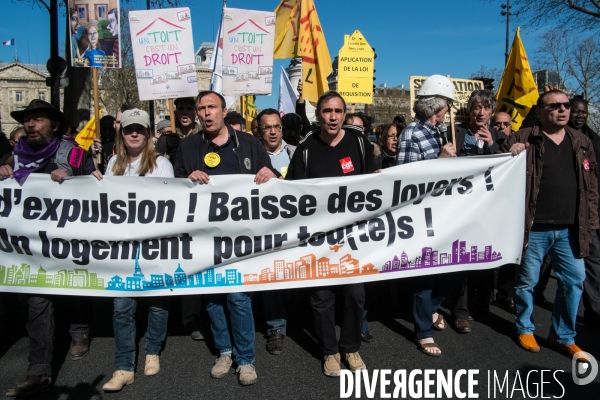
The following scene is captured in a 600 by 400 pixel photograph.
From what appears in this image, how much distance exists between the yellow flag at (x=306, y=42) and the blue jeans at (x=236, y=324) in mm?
3497

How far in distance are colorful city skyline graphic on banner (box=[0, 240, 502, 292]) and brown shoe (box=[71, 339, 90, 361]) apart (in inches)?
25.4

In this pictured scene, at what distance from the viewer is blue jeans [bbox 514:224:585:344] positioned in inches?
153

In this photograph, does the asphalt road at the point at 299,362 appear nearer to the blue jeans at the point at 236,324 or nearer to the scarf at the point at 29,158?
the blue jeans at the point at 236,324

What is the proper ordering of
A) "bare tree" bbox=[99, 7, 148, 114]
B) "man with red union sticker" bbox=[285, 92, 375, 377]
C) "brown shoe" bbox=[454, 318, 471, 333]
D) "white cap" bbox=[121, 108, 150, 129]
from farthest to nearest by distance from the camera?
"bare tree" bbox=[99, 7, 148, 114]
"brown shoe" bbox=[454, 318, 471, 333]
"man with red union sticker" bbox=[285, 92, 375, 377]
"white cap" bbox=[121, 108, 150, 129]

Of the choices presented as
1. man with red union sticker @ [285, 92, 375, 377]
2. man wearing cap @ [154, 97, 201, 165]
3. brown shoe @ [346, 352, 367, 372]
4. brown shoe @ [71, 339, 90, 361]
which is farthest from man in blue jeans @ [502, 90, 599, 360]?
brown shoe @ [71, 339, 90, 361]

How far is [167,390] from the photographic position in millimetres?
3445

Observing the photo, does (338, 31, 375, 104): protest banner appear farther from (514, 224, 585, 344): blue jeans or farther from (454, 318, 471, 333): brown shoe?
(514, 224, 585, 344): blue jeans

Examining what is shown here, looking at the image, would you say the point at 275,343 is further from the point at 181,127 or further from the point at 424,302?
the point at 181,127

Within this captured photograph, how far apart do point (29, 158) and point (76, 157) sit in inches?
12.7

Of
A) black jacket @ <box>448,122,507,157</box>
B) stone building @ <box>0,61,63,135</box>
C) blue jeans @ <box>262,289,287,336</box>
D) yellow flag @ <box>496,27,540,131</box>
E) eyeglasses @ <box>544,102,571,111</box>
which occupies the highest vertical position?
stone building @ <box>0,61,63,135</box>

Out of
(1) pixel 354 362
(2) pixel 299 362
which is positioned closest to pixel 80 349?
(2) pixel 299 362

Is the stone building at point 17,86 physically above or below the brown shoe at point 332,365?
above

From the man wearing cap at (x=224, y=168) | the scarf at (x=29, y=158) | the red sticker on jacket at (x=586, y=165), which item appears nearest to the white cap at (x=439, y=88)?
the red sticker on jacket at (x=586, y=165)

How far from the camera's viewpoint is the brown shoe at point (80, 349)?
3.93 metres
